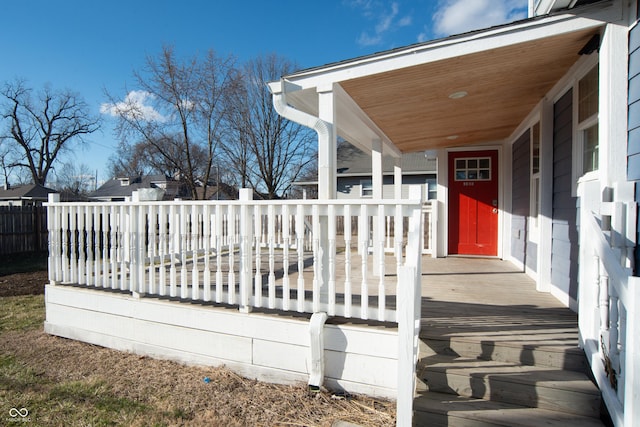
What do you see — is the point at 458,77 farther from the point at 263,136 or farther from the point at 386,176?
the point at 263,136

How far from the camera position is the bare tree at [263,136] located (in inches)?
702

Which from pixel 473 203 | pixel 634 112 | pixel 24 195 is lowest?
pixel 473 203

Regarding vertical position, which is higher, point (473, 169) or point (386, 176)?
point (386, 176)

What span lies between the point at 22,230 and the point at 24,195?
16412mm

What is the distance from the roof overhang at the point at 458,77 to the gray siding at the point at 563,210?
1.29 feet

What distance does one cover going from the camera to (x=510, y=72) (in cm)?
313

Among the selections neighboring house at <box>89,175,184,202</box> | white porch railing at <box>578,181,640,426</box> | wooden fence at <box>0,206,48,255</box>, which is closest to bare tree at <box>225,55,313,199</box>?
wooden fence at <box>0,206,48,255</box>

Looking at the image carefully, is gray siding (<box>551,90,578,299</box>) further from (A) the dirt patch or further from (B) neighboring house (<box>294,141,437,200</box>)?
(B) neighboring house (<box>294,141,437,200</box>)

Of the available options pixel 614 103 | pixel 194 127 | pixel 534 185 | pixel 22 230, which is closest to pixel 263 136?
pixel 194 127

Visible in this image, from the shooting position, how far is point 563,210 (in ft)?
11.2

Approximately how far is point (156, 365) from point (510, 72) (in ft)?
13.5

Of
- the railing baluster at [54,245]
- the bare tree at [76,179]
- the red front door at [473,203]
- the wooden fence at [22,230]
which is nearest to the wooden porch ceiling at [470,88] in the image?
the red front door at [473,203]

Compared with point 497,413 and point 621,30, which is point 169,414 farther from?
point 621,30

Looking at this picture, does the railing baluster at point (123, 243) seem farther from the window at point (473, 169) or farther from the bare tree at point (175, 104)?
the bare tree at point (175, 104)
